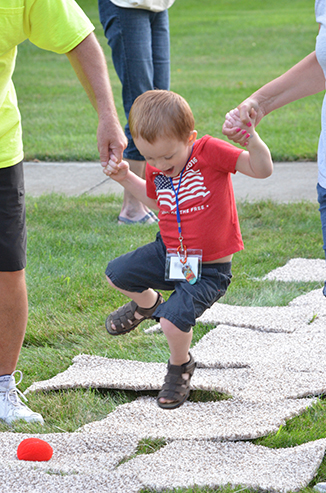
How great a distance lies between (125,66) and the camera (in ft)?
15.5

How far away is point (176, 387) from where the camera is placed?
2490 millimetres

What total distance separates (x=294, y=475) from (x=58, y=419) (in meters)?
0.96

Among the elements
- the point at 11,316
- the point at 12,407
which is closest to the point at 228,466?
the point at 12,407

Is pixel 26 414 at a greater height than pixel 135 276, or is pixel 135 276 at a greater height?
pixel 135 276

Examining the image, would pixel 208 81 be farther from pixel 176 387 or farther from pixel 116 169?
pixel 176 387

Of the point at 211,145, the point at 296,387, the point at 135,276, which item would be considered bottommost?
the point at 296,387

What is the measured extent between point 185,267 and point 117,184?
143 inches

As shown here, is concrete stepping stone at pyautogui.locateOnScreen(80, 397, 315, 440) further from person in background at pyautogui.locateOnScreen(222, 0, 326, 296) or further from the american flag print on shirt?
the american flag print on shirt

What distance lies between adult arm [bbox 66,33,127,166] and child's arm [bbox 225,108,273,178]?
1.45 ft

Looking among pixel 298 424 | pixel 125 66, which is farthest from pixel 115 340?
pixel 125 66

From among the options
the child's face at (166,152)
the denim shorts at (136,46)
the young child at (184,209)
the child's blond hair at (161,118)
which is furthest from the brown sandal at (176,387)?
the denim shorts at (136,46)

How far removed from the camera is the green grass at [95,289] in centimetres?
258

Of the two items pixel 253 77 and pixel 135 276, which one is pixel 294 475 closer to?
pixel 135 276

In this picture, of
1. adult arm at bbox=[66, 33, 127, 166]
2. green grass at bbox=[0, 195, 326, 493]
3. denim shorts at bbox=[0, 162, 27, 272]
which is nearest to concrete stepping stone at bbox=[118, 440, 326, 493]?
green grass at bbox=[0, 195, 326, 493]
